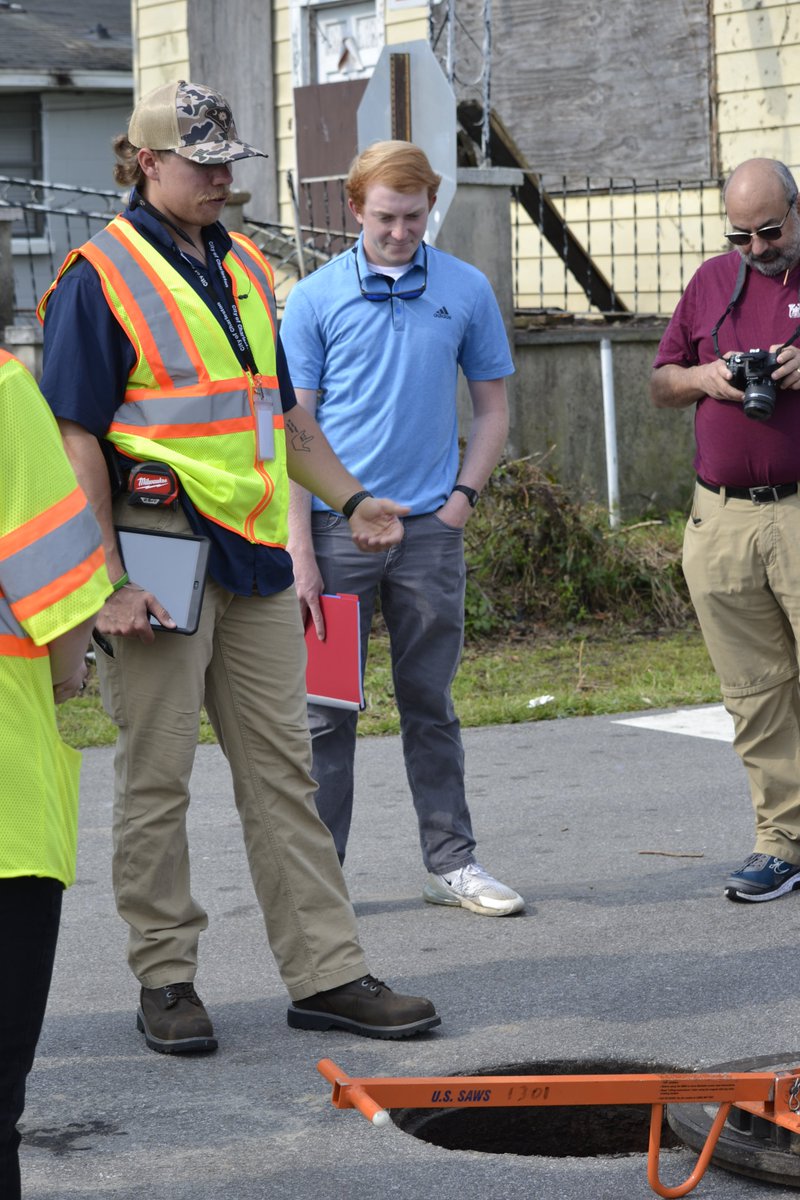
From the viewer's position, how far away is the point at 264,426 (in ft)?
13.5

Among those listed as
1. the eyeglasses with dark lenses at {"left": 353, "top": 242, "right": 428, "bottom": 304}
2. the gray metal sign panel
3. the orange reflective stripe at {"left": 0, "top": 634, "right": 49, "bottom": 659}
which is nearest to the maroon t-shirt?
the eyeglasses with dark lenses at {"left": 353, "top": 242, "right": 428, "bottom": 304}

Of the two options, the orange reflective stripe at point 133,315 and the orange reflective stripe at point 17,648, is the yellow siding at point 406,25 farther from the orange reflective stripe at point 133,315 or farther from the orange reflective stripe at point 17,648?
the orange reflective stripe at point 17,648

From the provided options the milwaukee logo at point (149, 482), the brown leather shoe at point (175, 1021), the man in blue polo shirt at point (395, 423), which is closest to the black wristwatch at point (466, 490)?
the man in blue polo shirt at point (395, 423)

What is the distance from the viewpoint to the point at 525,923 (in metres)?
5.16

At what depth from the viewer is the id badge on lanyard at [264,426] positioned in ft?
13.4

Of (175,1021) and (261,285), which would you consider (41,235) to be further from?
(175,1021)

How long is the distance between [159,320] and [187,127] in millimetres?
435

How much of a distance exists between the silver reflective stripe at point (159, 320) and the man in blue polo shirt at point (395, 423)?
3.43 feet

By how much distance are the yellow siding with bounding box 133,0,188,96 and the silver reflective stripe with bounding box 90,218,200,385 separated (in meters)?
12.6

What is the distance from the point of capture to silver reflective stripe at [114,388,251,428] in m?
3.95

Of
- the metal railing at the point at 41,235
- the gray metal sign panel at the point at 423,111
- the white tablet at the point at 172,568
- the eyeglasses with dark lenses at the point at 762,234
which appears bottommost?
the white tablet at the point at 172,568

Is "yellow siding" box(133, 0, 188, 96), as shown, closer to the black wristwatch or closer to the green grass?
the green grass

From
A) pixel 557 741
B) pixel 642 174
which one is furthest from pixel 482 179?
pixel 557 741

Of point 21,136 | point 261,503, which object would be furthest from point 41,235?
point 261,503
